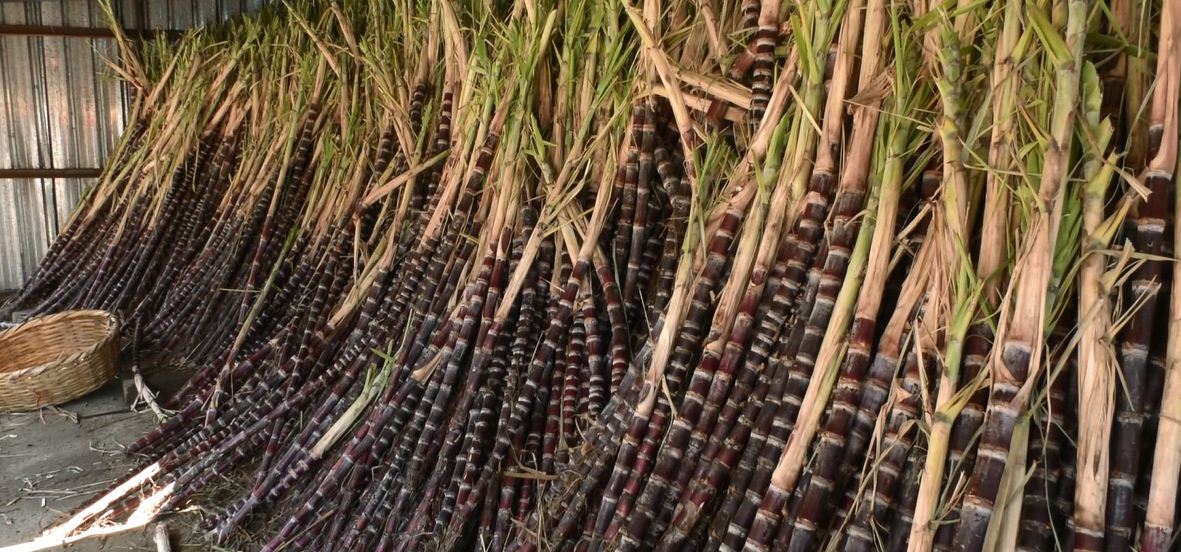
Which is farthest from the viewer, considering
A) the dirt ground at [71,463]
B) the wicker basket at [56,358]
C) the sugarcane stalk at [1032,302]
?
the wicker basket at [56,358]

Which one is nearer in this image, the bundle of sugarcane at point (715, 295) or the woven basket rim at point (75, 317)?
the bundle of sugarcane at point (715, 295)

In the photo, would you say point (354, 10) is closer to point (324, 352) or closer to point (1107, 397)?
point (324, 352)

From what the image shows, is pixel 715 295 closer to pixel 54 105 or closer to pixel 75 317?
pixel 75 317

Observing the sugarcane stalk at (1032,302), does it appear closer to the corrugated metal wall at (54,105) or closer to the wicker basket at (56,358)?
the wicker basket at (56,358)

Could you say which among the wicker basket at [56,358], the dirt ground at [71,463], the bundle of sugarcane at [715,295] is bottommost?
the dirt ground at [71,463]

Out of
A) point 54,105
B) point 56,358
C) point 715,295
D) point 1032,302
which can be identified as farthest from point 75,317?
point 1032,302

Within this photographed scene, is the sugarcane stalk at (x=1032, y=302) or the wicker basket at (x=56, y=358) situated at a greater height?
the sugarcane stalk at (x=1032, y=302)

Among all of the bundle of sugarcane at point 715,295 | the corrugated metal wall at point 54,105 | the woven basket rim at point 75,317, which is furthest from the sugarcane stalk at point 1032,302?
the corrugated metal wall at point 54,105

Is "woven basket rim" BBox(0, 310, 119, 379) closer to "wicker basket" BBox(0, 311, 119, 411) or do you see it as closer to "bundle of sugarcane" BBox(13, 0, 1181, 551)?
"wicker basket" BBox(0, 311, 119, 411)
